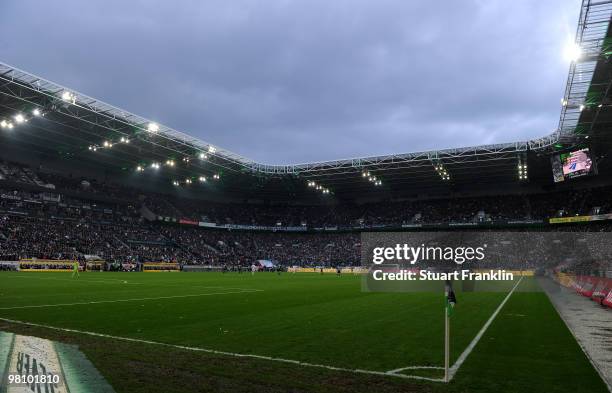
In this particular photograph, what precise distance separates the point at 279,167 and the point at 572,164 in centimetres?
3764

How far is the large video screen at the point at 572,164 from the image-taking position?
46.4 meters

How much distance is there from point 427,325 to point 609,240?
167ft

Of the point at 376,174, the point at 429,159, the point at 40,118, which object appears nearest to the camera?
the point at 40,118

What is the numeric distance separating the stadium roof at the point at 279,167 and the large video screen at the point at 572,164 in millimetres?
1175

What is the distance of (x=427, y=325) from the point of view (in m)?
12.2

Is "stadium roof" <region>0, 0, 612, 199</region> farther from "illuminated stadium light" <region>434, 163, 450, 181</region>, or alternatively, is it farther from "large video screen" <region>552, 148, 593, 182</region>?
"large video screen" <region>552, 148, 593, 182</region>

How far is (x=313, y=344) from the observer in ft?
30.0

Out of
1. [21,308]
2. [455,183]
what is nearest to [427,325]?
[21,308]

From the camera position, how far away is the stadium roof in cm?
3403

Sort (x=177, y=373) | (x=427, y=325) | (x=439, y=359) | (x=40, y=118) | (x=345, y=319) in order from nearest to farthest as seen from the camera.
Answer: (x=177, y=373) < (x=439, y=359) < (x=427, y=325) < (x=345, y=319) < (x=40, y=118)

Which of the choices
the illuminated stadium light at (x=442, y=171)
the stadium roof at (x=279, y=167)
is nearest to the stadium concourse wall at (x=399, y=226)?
the stadium roof at (x=279, y=167)

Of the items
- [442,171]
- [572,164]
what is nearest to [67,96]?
[442,171]

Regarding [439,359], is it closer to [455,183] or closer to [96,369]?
[96,369]

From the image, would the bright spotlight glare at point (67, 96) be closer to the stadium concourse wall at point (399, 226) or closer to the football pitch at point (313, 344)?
the football pitch at point (313, 344)
